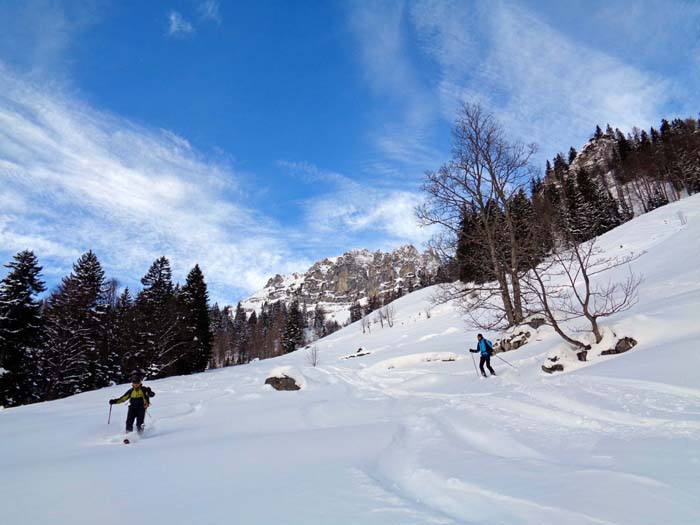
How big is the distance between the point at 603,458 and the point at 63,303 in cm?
3266

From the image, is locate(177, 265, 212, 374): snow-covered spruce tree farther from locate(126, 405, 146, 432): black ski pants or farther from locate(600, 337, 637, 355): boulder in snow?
locate(600, 337, 637, 355): boulder in snow

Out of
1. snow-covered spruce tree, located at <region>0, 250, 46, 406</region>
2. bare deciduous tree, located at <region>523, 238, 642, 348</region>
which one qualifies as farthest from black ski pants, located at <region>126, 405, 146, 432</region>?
snow-covered spruce tree, located at <region>0, 250, 46, 406</region>

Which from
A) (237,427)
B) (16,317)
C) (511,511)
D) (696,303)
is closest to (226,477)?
(511,511)

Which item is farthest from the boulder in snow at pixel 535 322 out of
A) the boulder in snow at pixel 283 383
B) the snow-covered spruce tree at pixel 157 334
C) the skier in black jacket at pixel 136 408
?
the snow-covered spruce tree at pixel 157 334

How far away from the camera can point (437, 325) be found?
108 feet

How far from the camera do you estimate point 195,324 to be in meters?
32.9

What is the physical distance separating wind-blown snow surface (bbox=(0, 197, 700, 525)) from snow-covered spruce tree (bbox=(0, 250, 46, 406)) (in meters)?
14.1

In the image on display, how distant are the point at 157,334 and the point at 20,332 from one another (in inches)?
372

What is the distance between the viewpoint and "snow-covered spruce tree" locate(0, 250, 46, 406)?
19.7 m

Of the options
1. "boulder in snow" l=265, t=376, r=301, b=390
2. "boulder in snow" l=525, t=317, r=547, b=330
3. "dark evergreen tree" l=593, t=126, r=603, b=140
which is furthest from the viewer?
"dark evergreen tree" l=593, t=126, r=603, b=140

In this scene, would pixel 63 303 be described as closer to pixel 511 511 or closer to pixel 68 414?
pixel 68 414

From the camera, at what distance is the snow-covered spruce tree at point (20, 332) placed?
1969 centimetres

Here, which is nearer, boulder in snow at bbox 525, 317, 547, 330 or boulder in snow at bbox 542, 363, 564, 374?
boulder in snow at bbox 542, 363, 564, 374

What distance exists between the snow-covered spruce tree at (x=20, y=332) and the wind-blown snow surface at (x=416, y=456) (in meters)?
14.1
